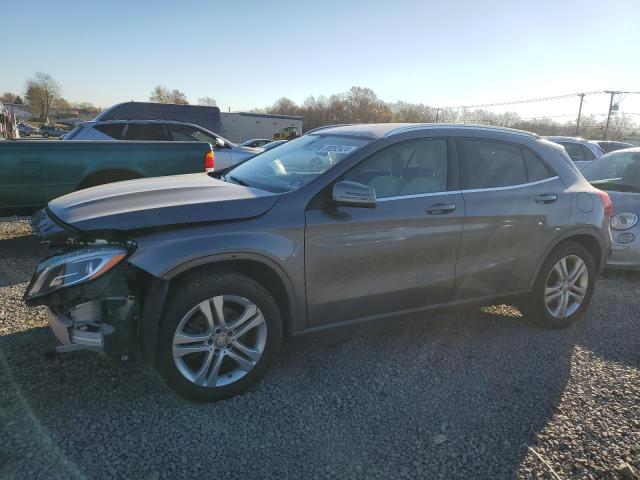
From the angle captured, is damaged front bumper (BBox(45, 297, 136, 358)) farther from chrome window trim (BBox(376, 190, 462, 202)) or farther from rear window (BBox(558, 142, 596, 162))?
rear window (BBox(558, 142, 596, 162))

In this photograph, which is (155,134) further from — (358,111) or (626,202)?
(358,111)

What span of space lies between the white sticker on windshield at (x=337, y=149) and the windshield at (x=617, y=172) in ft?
15.0

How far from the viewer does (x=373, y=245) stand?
323 cm

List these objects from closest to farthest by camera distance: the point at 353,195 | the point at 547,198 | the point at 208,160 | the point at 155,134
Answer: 1. the point at 353,195
2. the point at 547,198
3. the point at 208,160
4. the point at 155,134

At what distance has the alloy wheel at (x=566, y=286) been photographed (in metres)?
4.20

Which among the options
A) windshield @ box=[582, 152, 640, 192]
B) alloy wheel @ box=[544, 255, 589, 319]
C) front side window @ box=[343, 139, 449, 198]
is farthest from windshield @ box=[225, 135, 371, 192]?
windshield @ box=[582, 152, 640, 192]

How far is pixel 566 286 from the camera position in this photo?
4.27m

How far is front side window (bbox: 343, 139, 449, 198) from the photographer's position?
11.0 feet

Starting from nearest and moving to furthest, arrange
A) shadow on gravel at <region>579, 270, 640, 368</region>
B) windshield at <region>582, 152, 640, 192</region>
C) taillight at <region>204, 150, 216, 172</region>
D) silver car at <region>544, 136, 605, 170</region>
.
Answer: shadow on gravel at <region>579, 270, 640, 368</region>
windshield at <region>582, 152, 640, 192</region>
taillight at <region>204, 150, 216, 172</region>
silver car at <region>544, 136, 605, 170</region>

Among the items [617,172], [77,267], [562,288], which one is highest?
[617,172]

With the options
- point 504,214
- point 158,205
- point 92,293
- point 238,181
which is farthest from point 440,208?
point 92,293

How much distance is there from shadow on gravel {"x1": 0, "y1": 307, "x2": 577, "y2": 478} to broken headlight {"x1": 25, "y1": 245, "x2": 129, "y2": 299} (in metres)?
0.73

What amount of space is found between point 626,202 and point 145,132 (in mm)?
8670

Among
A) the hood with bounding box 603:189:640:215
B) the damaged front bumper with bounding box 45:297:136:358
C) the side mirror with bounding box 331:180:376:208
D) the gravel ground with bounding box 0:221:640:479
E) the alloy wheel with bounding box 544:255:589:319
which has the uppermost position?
the side mirror with bounding box 331:180:376:208
